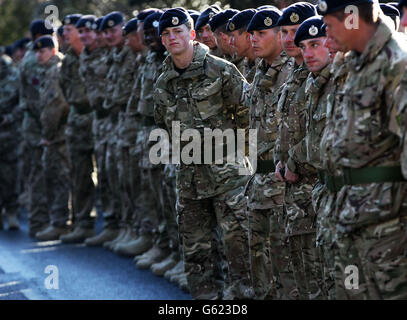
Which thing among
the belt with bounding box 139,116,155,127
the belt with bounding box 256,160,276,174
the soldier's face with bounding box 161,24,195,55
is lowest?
the belt with bounding box 139,116,155,127

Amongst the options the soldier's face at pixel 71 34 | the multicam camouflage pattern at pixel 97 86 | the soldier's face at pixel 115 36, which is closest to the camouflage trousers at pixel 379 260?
the soldier's face at pixel 115 36

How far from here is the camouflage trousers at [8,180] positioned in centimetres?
1412

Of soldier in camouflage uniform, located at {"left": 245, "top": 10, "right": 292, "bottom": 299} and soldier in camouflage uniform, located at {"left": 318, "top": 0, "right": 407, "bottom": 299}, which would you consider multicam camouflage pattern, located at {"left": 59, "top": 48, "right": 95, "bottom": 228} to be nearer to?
soldier in camouflage uniform, located at {"left": 245, "top": 10, "right": 292, "bottom": 299}

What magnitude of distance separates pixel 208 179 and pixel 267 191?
32.3 inches

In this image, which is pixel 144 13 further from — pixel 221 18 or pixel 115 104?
pixel 221 18

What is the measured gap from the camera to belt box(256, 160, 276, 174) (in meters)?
6.68

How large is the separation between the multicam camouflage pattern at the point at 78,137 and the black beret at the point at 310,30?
647cm

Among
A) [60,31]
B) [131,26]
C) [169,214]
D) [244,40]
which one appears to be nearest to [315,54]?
[244,40]

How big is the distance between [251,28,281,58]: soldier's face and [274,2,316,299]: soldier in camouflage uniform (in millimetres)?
320

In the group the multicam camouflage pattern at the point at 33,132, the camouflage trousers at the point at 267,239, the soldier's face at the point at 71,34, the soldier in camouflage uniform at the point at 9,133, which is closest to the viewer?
the camouflage trousers at the point at 267,239

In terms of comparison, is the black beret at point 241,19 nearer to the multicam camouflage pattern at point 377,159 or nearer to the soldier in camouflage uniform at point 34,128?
the multicam camouflage pattern at point 377,159

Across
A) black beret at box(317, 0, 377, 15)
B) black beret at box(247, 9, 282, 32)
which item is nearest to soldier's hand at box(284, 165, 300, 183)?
black beret at box(247, 9, 282, 32)

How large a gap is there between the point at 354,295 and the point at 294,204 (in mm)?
1525
